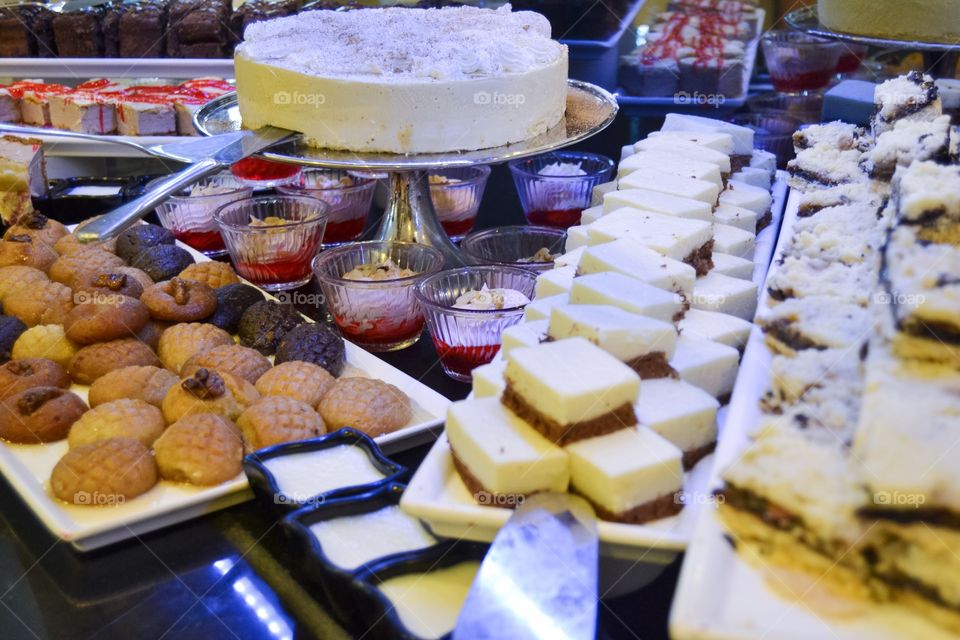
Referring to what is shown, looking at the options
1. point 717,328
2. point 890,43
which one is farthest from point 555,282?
point 890,43

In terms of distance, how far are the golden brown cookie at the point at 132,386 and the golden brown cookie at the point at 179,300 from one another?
0.91 feet

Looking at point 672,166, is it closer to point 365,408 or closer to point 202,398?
point 365,408

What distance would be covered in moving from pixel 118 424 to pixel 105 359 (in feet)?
1.14

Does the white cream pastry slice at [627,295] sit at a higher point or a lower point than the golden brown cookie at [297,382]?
higher

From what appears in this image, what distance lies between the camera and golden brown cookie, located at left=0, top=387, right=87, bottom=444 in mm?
1745

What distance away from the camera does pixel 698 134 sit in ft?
8.05

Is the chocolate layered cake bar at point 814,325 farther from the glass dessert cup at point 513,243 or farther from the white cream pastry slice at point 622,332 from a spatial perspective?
the glass dessert cup at point 513,243

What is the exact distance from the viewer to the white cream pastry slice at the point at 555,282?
1.74 meters

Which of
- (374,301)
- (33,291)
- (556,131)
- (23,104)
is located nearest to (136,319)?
(33,291)

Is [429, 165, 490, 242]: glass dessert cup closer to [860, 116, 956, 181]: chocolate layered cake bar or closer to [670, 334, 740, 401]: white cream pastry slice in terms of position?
[860, 116, 956, 181]: chocolate layered cake bar

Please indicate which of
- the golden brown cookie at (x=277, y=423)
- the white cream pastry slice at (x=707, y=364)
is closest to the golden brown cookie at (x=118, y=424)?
the golden brown cookie at (x=277, y=423)

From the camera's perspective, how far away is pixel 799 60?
137 inches

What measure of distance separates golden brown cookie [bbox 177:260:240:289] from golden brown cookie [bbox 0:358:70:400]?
0.51 m

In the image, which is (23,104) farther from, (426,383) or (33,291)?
(426,383)
